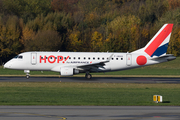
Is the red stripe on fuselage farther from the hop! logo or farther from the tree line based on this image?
the tree line

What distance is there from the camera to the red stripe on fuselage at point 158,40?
152 feet

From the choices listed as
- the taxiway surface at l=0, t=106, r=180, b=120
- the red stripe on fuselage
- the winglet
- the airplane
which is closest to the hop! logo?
the airplane

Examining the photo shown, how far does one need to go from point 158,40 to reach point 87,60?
10.8 metres

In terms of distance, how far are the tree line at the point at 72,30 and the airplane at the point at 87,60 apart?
38477 mm

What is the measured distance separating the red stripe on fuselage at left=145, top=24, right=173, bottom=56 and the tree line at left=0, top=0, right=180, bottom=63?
41.1m

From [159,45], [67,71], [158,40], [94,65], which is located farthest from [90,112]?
[158,40]

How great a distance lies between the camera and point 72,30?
102000 mm

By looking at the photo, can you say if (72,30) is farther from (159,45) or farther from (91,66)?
(91,66)

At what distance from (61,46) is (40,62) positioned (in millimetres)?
49203

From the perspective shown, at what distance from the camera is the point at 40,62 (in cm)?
4356

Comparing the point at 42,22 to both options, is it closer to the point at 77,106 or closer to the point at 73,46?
the point at 73,46

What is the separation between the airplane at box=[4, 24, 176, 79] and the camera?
4353cm

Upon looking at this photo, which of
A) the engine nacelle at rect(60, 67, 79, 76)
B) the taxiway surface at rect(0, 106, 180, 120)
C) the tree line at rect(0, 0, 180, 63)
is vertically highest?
the tree line at rect(0, 0, 180, 63)

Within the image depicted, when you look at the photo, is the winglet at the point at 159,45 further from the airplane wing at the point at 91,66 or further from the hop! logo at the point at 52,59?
the hop! logo at the point at 52,59
